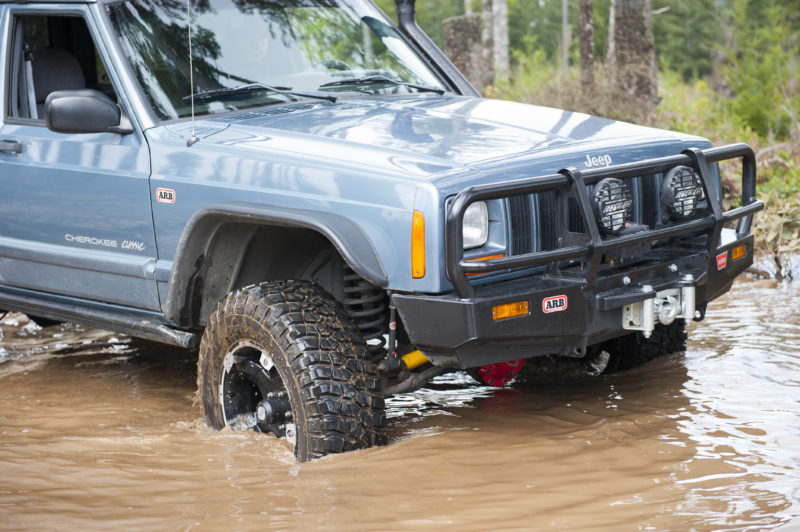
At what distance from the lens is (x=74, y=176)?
4402mm

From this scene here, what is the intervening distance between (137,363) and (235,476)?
7.43 feet

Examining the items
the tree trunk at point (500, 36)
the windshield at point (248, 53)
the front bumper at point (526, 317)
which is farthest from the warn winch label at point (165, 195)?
the tree trunk at point (500, 36)

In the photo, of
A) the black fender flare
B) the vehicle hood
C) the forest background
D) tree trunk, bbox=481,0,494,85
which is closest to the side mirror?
the vehicle hood

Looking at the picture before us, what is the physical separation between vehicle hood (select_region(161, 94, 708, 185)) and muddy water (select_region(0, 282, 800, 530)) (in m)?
1.09

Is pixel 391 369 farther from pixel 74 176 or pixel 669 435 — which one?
pixel 74 176

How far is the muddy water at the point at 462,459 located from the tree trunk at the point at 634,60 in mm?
5543

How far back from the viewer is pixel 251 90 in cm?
438

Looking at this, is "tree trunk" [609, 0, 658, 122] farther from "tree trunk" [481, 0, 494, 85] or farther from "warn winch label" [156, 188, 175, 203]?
"warn winch label" [156, 188, 175, 203]

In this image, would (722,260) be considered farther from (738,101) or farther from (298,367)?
(738,101)

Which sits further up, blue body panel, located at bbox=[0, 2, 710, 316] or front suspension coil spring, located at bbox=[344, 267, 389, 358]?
blue body panel, located at bbox=[0, 2, 710, 316]

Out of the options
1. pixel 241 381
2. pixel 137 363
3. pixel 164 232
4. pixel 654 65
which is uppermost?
pixel 654 65

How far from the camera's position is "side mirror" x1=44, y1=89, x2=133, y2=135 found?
4.02 metres

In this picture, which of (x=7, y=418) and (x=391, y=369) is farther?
(x=7, y=418)

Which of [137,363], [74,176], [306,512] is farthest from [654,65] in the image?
[306,512]
